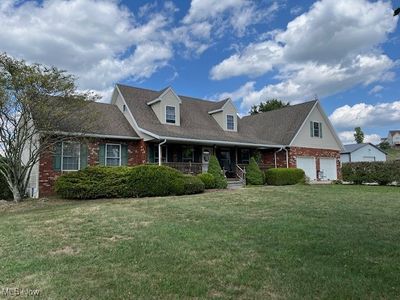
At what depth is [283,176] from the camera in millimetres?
20969

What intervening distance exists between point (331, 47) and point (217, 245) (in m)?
12.6

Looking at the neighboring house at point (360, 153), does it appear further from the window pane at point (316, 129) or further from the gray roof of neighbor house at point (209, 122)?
the gray roof of neighbor house at point (209, 122)

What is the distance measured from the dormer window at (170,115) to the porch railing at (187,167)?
326cm

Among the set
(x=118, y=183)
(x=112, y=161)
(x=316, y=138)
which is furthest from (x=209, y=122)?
(x=118, y=183)

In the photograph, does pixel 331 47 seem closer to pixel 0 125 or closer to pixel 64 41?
pixel 64 41

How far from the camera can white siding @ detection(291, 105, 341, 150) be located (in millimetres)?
24141

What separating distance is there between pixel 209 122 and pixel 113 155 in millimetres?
7610

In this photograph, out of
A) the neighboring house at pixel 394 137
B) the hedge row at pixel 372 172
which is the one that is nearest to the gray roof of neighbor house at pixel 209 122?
the hedge row at pixel 372 172

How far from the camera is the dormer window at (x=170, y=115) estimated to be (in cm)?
2058

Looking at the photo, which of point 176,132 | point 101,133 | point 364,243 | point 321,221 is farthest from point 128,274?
point 176,132

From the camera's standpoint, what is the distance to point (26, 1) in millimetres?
12562

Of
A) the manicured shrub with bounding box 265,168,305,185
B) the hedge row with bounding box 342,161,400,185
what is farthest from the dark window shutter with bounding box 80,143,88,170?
the hedge row with bounding box 342,161,400,185

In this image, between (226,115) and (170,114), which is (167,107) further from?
(226,115)

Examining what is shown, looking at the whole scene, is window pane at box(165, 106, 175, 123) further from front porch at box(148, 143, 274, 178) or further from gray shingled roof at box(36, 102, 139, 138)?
gray shingled roof at box(36, 102, 139, 138)
